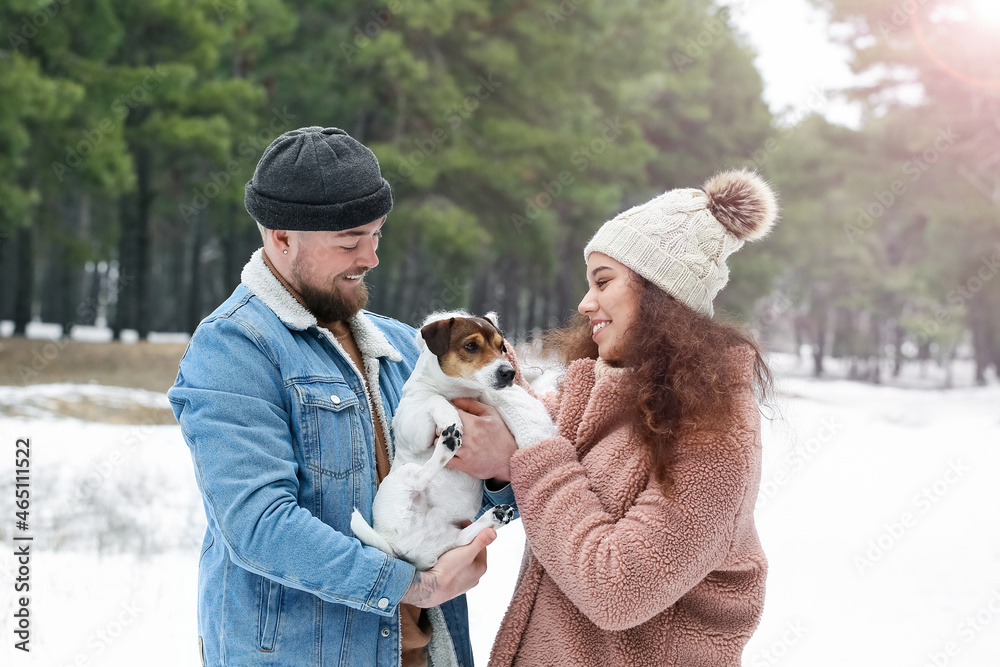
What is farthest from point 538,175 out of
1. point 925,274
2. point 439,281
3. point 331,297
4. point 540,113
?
point 331,297

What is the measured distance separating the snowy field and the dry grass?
3355 millimetres

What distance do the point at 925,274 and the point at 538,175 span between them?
12.8 metres

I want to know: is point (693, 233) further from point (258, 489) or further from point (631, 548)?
point (258, 489)

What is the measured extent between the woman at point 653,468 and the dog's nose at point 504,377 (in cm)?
18

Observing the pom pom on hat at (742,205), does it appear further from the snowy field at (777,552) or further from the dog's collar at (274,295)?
the dog's collar at (274,295)

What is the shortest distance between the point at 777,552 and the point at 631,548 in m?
6.59

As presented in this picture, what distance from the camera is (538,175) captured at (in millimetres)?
19078

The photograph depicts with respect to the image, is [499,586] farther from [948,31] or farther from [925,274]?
[925,274]

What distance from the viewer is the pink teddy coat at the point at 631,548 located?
2.06 metres

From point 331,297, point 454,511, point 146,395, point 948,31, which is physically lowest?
point 146,395

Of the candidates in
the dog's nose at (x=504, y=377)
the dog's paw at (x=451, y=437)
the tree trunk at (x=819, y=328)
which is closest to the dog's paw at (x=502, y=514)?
the dog's paw at (x=451, y=437)

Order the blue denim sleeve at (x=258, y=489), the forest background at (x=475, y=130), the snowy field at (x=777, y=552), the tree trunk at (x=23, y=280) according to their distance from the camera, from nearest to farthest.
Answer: the blue denim sleeve at (x=258, y=489) → the snowy field at (x=777, y=552) → the forest background at (x=475, y=130) → the tree trunk at (x=23, y=280)

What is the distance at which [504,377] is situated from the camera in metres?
2.57

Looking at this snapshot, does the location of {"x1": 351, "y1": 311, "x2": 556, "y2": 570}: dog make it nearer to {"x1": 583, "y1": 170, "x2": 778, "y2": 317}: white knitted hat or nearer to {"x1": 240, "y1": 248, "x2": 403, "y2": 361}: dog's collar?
{"x1": 240, "y1": 248, "x2": 403, "y2": 361}: dog's collar
